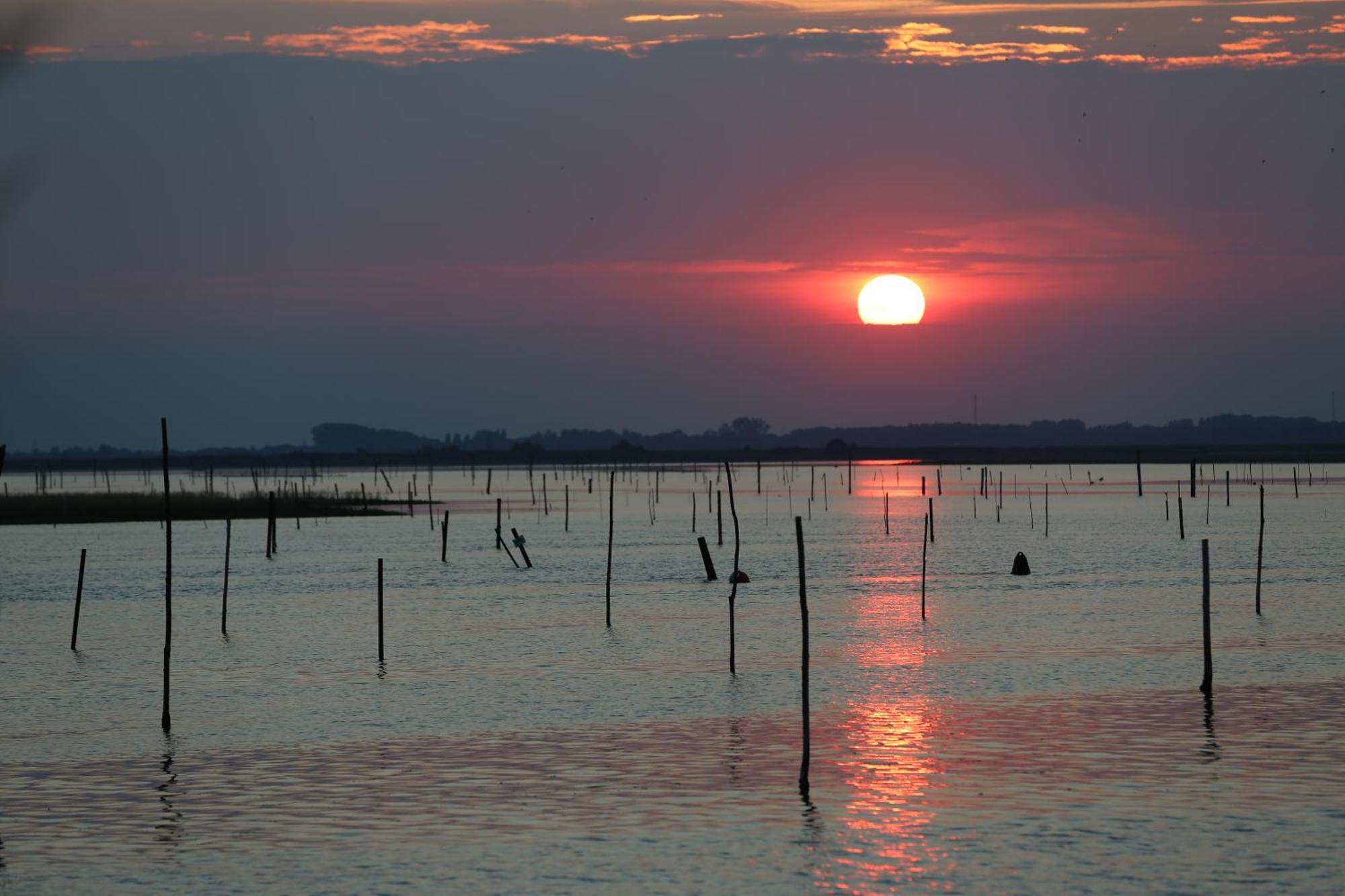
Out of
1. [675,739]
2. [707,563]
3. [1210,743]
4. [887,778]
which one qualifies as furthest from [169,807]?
[707,563]

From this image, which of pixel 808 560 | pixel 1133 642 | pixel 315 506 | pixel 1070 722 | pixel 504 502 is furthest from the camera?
pixel 504 502

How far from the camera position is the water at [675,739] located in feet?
62.7

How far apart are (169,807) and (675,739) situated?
8082mm

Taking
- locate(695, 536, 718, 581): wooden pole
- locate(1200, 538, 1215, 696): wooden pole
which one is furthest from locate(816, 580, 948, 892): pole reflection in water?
locate(695, 536, 718, 581): wooden pole

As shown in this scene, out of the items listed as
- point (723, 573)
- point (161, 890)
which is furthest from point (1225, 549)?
point (161, 890)

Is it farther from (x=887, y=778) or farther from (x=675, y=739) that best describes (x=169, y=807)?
(x=887, y=778)

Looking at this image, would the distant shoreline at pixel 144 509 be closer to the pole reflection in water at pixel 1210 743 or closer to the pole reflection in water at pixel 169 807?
the pole reflection in water at pixel 169 807

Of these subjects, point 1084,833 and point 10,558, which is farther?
point 10,558

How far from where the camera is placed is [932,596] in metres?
54.4

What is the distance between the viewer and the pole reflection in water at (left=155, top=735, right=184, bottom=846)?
20.5 meters

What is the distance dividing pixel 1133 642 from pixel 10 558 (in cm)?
5391

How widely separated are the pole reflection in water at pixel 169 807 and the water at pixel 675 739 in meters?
0.06

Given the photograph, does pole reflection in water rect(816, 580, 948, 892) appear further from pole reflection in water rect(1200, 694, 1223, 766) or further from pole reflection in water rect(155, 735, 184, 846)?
pole reflection in water rect(155, 735, 184, 846)

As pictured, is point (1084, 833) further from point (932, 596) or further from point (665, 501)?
point (665, 501)
